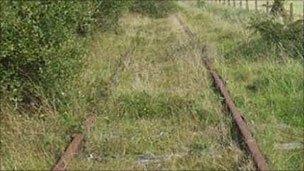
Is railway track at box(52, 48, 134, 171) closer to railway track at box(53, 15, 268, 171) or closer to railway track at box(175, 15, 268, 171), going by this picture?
railway track at box(53, 15, 268, 171)

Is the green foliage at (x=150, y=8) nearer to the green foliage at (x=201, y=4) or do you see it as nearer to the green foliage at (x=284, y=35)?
the green foliage at (x=201, y=4)

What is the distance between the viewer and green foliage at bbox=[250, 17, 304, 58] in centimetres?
1445

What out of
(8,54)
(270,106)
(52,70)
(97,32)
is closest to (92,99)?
(52,70)

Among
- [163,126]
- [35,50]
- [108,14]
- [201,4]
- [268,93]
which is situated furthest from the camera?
[201,4]

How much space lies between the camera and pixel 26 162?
23.4 ft

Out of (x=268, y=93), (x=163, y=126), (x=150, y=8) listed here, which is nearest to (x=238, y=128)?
(x=163, y=126)

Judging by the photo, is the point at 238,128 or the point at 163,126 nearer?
the point at 238,128

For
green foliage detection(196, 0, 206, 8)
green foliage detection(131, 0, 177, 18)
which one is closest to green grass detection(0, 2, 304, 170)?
green foliage detection(131, 0, 177, 18)

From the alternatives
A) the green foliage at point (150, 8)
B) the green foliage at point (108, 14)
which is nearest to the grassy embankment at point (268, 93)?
the green foliage at point (108, 14)

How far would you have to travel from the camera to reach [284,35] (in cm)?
1507

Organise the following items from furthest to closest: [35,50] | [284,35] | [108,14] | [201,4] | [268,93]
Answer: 1. [201,4]
2. [108,14]
3. [284,35]
4. [268,93]
5. [35,50]

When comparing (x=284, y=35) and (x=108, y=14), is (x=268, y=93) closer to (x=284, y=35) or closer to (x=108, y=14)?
(x=284, y=35)

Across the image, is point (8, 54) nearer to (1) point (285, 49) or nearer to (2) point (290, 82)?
(2) point (290, 82)

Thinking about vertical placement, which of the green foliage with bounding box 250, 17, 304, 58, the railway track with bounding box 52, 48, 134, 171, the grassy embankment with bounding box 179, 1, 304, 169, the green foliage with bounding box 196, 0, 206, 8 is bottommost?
the green foliage with bounding box 196, 0, 206, 8
